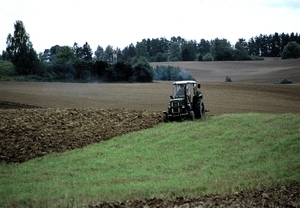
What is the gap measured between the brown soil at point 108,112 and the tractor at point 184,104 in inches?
62.5

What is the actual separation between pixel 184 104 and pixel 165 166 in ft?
32.9

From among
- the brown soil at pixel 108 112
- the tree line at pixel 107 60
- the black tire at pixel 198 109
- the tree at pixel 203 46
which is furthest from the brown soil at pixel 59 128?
the tree at pixel 203 46

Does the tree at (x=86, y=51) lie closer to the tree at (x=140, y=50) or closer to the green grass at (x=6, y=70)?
the tree at (x=140, y=50)

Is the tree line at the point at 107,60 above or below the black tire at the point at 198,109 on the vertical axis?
above

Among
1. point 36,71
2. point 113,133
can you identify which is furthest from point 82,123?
point 36,71

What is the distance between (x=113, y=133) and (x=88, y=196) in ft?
39.2

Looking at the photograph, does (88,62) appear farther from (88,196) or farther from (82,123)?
(88,196)

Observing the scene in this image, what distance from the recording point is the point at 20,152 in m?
18.2

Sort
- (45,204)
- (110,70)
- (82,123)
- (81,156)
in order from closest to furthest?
(45,204) < (81,156) < (82,123) < (110,70)

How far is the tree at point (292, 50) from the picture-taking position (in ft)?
292

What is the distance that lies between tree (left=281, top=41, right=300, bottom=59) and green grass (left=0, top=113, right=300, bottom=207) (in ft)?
232

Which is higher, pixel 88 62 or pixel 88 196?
pixel 88 62

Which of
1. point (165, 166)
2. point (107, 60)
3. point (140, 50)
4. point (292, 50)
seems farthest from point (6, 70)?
point (140, 50)

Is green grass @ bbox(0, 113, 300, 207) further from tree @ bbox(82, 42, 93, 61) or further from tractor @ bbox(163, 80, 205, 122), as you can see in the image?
tree @ bbox(82, 42, 93, 61)
